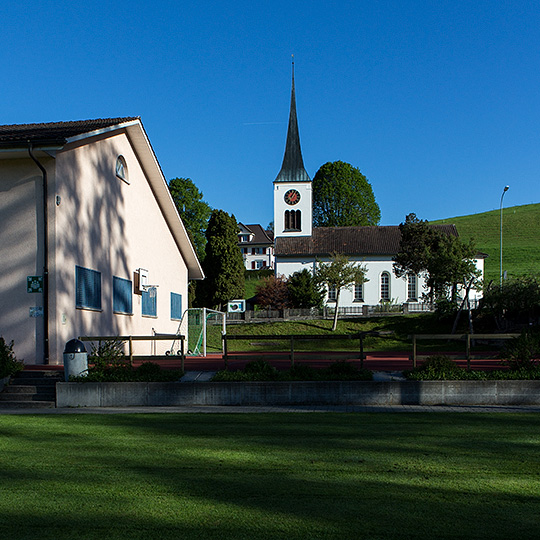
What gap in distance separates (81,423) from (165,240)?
17.0 meters

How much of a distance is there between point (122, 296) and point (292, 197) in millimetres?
58627

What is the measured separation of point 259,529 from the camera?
484 cm

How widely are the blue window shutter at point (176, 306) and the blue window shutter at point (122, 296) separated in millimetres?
5521

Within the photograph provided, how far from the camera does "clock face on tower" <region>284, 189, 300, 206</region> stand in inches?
3078

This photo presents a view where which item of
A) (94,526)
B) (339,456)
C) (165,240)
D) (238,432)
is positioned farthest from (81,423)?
(165,240)

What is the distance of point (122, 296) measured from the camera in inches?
842

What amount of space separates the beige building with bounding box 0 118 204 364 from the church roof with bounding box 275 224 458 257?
48.8 meters

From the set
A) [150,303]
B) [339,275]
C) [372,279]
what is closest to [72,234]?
[150,303]

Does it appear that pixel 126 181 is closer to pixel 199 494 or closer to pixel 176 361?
pixel 176 361

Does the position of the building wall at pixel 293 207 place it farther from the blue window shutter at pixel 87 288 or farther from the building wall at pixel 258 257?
the blue window shutter at pixel 87 288

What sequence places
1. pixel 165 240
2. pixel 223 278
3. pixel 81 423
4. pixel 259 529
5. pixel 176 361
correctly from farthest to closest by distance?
pixel 223 278 < pixel 165 240 < pixel 176 361 < pixel 81 423 < pixel 259 529

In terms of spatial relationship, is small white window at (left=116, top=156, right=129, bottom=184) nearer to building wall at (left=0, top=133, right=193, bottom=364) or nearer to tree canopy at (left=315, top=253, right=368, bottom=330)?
building wall at (left=0, top=133, right=193, bottom=364)

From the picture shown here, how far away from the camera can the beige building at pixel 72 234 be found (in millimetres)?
16141

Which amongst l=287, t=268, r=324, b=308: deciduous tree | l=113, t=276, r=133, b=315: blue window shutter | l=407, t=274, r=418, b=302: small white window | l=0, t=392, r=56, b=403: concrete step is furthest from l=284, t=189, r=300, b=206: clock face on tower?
l=0, t=392, r=56, b=403: concrete step
